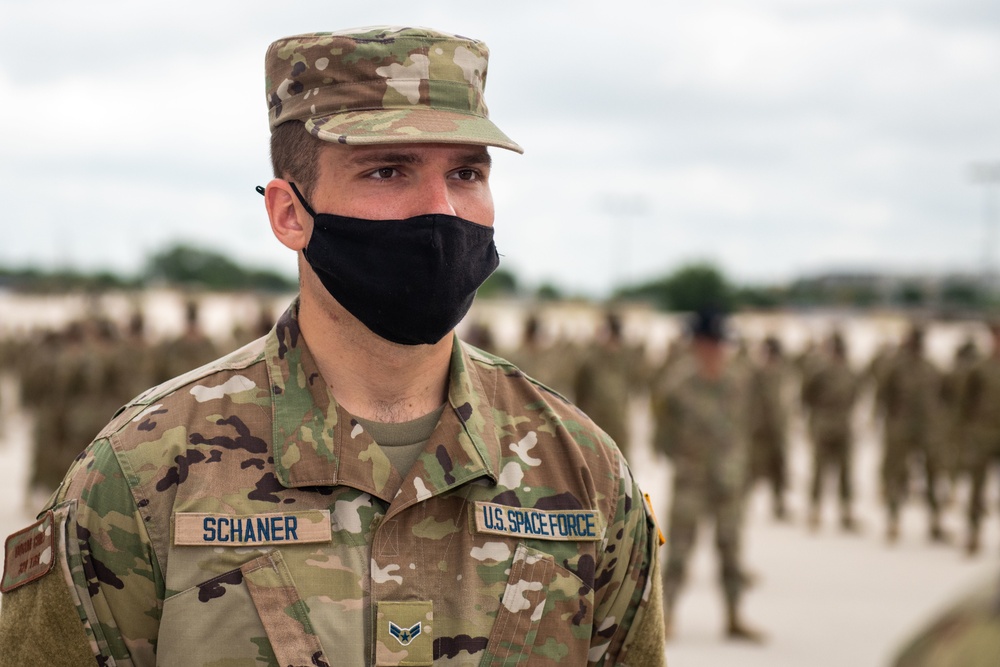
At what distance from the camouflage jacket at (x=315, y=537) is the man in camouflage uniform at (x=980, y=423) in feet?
28.6

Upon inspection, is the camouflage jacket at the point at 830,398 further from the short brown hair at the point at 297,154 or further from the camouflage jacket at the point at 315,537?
the short brown hair at the point at 297,154

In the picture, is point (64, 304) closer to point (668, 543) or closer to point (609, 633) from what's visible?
point (668, 543)

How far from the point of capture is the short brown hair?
6.65 ft

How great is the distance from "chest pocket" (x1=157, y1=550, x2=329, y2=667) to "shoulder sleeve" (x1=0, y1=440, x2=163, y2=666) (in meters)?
0.06

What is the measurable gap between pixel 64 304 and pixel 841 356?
189ft

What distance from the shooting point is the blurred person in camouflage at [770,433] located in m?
11.8

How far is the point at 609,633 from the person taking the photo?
2.12 meters

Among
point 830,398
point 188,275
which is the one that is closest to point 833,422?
point 830,398

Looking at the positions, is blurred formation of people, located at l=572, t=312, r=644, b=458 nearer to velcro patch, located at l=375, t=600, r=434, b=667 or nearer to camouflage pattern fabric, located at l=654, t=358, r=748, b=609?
camouflage pattern fabric, located at l=654, t=358, r=748, b=609

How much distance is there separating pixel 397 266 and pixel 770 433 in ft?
33.9

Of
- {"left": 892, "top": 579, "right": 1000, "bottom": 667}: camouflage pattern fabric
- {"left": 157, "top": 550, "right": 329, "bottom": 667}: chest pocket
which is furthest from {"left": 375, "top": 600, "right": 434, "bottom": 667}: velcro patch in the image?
{"left": 892, "top": 579, "right": 1000, "bottom": 667}: camouflage pattern fabric

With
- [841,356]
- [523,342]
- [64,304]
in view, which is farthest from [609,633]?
[64,304]

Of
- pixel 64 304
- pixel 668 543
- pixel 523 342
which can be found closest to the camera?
pixel 668 543

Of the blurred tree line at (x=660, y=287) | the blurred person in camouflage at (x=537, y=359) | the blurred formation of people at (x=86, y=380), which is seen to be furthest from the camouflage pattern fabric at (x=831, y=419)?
the blurred tree line at (x=660, y=287)
